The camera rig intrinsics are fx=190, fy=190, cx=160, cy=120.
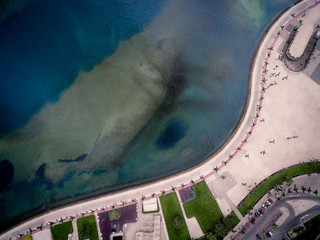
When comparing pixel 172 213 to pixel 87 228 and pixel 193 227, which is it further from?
pixel 87 228

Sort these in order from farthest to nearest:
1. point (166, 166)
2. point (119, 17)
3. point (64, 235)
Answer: point (119, 17), point (166, 166), point (64, 235)

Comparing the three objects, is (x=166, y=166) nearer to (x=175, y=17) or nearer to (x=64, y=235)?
(x=64, y=235)

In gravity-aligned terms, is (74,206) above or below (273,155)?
above

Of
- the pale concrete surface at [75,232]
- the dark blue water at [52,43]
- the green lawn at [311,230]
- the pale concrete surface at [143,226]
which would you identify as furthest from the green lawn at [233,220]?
the dark blue water at [52,43]

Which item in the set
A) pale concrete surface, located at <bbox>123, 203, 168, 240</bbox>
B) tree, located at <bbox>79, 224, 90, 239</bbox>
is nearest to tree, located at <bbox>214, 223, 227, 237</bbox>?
pale concrete surface, located at <bbox>123, 203, 168, 240</bbox>

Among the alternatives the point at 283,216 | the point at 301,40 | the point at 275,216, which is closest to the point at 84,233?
the point at 275,216

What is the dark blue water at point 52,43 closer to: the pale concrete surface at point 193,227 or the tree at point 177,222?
the tree at point 177,222

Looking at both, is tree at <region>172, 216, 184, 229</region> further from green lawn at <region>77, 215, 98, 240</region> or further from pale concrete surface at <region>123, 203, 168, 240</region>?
green lawn at <region>77, 215, 98, 240</region>

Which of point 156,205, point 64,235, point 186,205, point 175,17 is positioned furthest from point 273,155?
point 64,235
